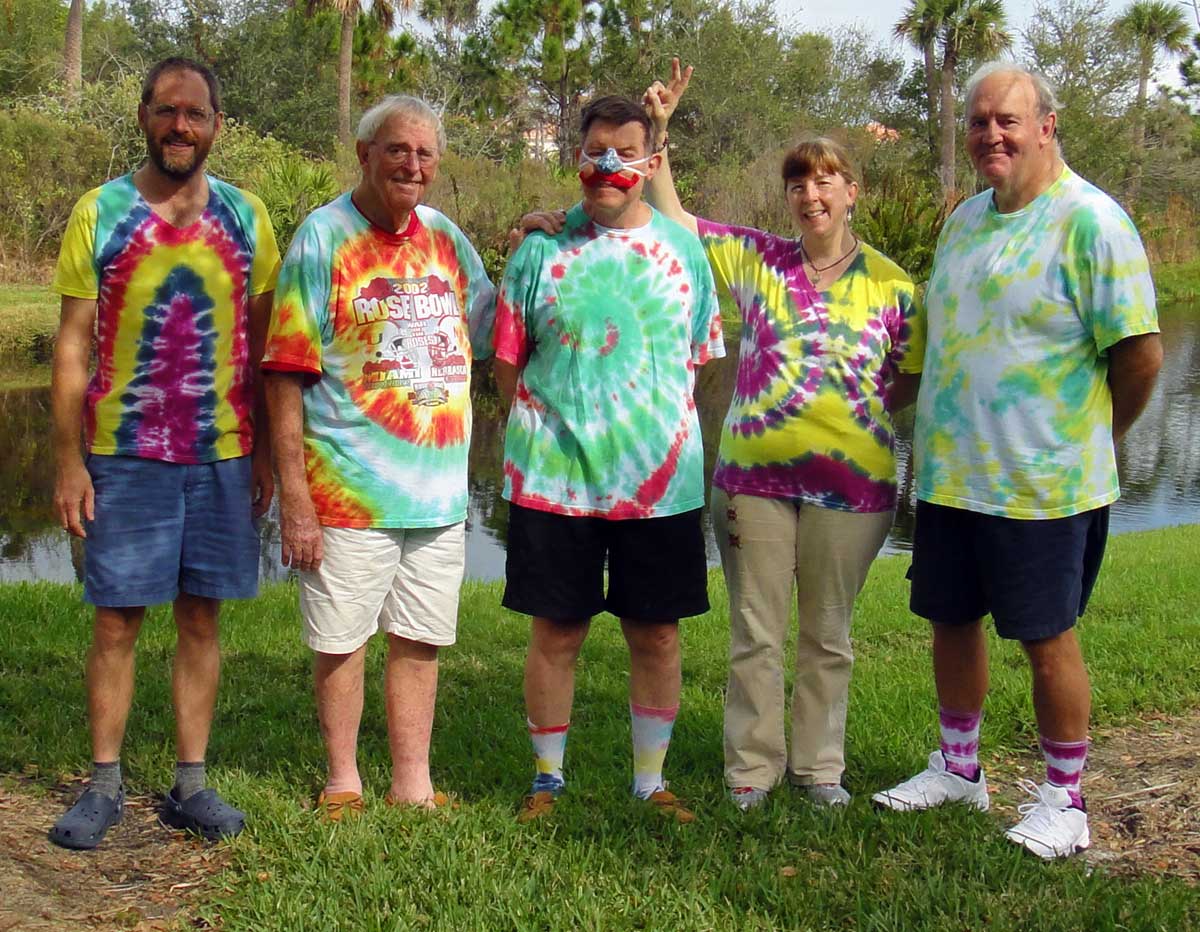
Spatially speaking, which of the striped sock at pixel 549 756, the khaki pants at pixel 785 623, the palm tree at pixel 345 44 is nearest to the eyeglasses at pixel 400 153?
the khaki pants at pixel 785 623

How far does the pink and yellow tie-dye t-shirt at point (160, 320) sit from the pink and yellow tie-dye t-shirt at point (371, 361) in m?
0.19

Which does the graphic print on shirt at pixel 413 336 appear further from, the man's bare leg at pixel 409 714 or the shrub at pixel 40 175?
the shrub at pixel 40 175

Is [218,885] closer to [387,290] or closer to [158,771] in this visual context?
[158,771]

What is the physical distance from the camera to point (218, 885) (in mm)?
3402

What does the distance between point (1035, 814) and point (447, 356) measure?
2.17 metres

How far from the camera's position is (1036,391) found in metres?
3.60

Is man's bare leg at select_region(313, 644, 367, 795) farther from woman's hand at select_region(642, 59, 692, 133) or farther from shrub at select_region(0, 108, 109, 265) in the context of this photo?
shrub at select_region(0, 108, 109, 265)

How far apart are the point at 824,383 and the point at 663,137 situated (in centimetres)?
88

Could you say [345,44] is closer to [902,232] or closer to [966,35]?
[902,232]

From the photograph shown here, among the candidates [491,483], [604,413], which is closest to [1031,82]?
[604,413]

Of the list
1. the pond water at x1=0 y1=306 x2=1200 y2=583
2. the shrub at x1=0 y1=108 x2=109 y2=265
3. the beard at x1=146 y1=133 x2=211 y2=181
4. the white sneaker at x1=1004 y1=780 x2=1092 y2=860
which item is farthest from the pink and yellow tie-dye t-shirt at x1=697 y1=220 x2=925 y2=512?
the shrub at x1=0 y1=108 x2=109 y2=265

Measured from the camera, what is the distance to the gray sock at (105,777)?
12.3 feet

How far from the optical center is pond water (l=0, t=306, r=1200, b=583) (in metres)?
10.2

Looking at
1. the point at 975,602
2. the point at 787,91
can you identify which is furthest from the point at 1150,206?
the point at 975,602
